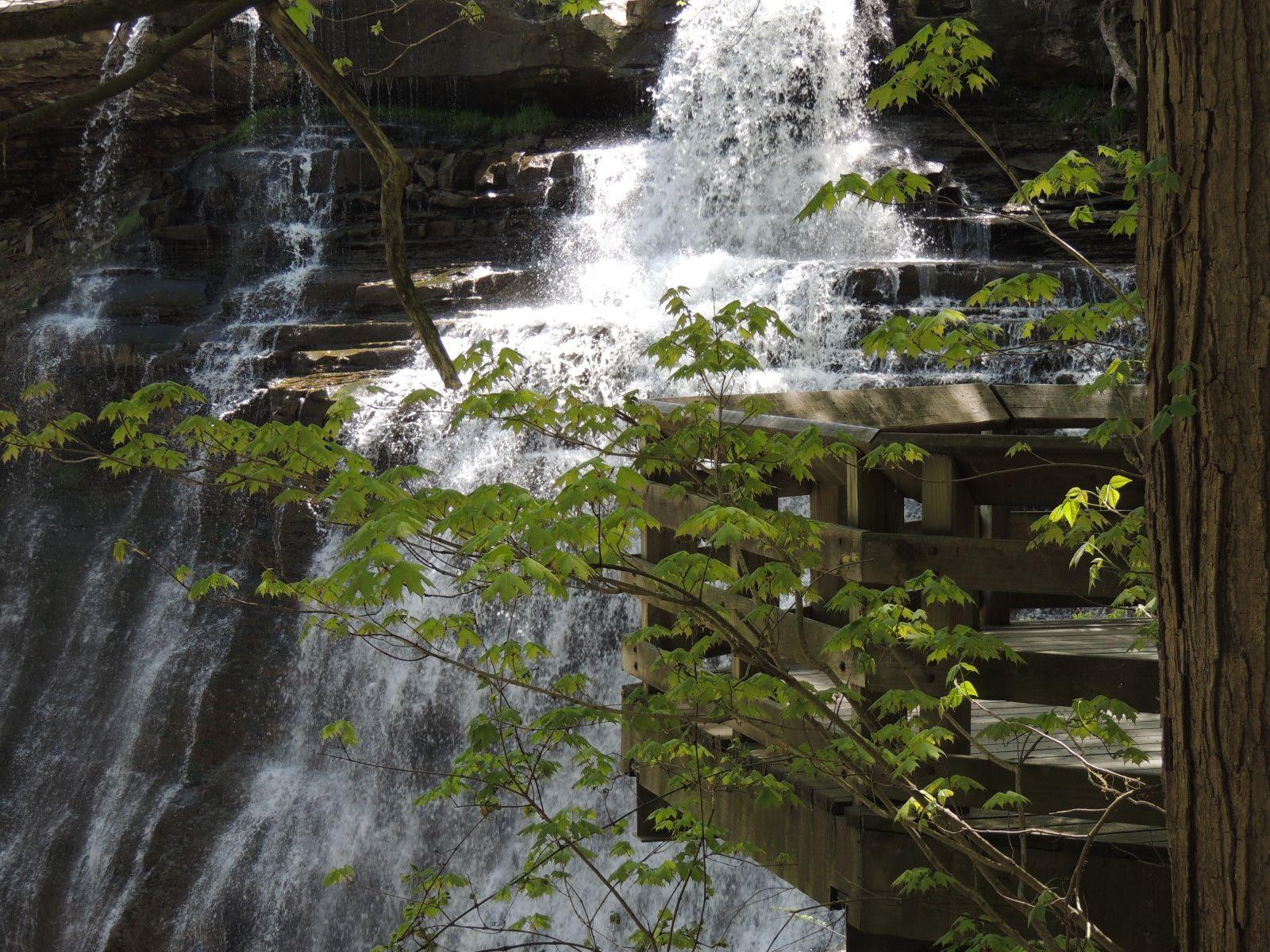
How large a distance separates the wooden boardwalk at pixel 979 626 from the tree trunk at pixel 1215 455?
2.86ft

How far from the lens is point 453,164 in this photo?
55.0 feet

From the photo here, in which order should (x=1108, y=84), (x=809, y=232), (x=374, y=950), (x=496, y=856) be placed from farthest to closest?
(x=1108, y=84)
(x=809, y=232)
(x=496, y=856)
(x=374, y=950)

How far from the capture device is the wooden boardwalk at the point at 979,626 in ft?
10.6

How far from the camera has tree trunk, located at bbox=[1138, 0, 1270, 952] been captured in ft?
6.59

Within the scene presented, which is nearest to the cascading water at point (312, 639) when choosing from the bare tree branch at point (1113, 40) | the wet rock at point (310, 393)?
the wet rock at point (310, 393)

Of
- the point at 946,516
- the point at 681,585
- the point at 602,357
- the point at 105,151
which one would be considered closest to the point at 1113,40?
the point at 602,357

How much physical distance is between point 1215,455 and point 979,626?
1581 millimetres

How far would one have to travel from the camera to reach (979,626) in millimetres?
3551

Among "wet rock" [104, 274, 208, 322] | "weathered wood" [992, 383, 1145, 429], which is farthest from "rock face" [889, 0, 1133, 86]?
"weathered wood" [992, 383, 1145, 429]

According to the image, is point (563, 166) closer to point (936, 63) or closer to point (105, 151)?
point (105, 151)

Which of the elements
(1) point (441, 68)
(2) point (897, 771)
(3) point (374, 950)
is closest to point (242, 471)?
(3) point (374, 950)

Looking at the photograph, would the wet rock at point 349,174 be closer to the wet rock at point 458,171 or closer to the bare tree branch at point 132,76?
the wet rock at point 458,171

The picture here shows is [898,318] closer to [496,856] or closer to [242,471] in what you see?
[242,471]

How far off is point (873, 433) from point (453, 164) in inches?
570
